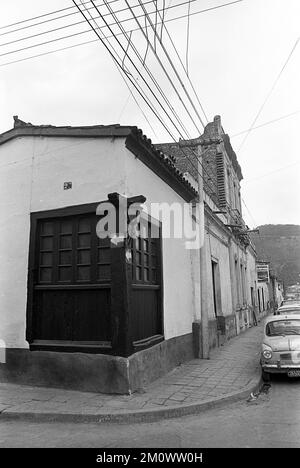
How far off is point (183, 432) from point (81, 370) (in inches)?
94.0

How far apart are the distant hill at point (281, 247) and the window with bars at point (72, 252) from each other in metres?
20.7

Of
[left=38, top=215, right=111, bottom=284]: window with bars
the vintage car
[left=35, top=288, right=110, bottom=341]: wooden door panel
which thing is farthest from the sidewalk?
[left=38, top=215, right=111, bottom=284]: window with bars

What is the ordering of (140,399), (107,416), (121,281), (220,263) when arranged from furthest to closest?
(220,263), (121,281), (140,399), (107,416)

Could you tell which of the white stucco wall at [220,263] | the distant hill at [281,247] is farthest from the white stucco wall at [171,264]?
the distant hill at [281,247]

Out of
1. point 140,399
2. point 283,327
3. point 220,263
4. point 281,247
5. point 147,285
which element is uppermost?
point 281,247

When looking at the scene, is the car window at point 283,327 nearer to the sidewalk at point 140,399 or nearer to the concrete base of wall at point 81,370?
the sidewalk at point 140,399

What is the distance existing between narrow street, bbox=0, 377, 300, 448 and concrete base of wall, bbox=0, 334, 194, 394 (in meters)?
1.17

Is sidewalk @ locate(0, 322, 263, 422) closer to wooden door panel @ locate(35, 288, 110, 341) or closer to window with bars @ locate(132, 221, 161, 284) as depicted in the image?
Result: wooden door panel @ locate(35, 288, 110, 341)

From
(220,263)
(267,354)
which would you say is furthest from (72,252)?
(220,263)

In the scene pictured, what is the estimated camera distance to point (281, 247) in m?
44.1

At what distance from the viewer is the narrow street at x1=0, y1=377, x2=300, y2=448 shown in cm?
457

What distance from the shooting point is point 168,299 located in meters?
9.15

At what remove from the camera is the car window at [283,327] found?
8.79 m

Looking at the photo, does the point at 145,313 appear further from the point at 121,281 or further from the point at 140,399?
the point at 140,399
